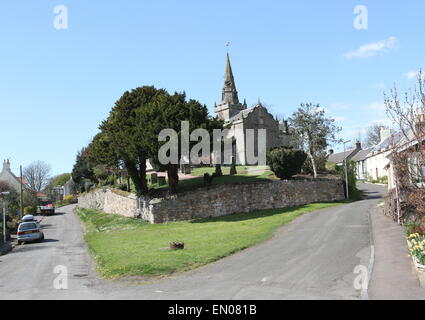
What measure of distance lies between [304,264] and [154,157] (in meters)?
20.7

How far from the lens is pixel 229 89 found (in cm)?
8669

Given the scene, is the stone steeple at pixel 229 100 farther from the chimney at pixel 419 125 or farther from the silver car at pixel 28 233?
the chimney at pixel 419 125

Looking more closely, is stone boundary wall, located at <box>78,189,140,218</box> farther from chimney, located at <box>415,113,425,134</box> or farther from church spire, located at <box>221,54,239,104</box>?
church spire, located at <box>221,54,239,104</box>

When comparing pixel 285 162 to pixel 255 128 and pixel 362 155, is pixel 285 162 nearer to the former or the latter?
pixel 255 128

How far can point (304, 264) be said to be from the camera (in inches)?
617

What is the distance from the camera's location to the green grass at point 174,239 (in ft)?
55.8

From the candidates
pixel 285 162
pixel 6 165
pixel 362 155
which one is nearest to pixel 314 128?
pixel 285 162

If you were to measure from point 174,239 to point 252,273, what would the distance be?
435 inches

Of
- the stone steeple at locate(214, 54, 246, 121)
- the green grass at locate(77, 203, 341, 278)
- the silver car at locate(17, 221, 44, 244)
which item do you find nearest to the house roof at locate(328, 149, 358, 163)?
the stone steeple at locate(214, 54, 246, 121)

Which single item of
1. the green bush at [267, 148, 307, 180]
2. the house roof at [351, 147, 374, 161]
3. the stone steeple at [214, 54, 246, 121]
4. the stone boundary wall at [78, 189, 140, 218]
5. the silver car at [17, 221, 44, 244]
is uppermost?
the stone steeple at [214, 54, 246, 121]

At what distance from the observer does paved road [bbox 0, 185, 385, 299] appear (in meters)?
12.3

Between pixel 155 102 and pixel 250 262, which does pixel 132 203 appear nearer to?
pixel 155 102

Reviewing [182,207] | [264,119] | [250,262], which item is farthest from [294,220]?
[264,119]

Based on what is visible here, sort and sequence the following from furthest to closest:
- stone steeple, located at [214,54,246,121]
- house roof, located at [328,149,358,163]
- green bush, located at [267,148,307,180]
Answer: stone steeple, located at [214,54,246,121]
house roof, located at [328,149,358,163]
green bush, located at [267,148,307,180]
